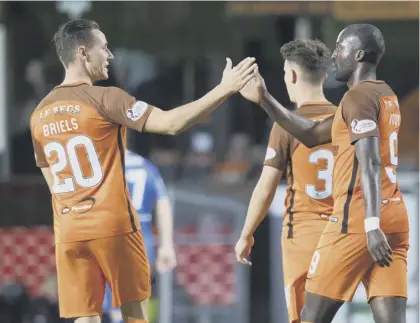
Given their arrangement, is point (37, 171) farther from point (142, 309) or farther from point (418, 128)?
point (142, 309)

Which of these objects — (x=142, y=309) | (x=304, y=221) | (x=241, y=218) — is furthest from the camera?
(x=241, y=218)

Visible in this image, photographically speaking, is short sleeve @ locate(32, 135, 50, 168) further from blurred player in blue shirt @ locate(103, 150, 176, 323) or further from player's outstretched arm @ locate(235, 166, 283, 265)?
blurred player in blue shirt @ locate(103, 150, 176, 323)

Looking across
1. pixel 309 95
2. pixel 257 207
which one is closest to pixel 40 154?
pixel 257 207

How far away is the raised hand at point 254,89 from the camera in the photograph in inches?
295

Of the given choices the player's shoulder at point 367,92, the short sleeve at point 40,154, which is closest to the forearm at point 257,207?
the player's shoulder at point 367,92

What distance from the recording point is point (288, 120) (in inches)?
297

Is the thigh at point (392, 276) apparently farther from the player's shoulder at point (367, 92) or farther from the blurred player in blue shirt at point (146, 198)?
the blurred player in blue shirt at point (146, 198)

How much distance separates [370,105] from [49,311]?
6.10 m

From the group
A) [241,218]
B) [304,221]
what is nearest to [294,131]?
[304,221]

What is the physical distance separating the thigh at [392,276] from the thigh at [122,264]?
123cm

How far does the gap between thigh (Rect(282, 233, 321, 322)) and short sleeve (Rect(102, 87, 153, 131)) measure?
1.42m

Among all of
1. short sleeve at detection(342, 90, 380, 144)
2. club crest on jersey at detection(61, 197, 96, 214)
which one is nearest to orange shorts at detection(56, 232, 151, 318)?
club crest on jersey at detection(61, 197, 96, 214)

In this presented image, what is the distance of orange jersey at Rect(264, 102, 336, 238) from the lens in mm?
7816

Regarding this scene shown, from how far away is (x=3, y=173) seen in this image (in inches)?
492
